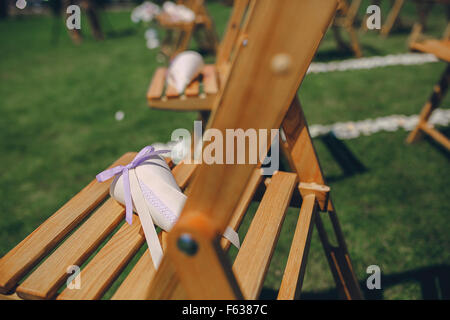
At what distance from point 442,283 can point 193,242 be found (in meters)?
1.47

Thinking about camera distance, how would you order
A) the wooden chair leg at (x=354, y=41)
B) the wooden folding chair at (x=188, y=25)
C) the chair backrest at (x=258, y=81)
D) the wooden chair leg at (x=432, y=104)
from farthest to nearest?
the wooden chair leg at (x=354, y=41) < the wooden folding chair at (x=188, y=25) < the wooden chair leg at (x=432, y=104) < the chair backrest at (x=258, y=81)

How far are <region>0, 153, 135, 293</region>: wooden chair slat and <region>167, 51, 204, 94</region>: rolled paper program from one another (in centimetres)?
93

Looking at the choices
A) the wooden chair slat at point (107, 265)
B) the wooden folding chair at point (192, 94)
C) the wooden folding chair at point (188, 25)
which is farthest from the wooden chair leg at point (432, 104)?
the wooden folding chair at point (188, 25)

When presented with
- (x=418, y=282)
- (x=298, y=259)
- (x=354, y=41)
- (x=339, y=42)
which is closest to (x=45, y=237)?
(x=298, y=259)

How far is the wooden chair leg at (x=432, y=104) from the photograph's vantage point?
217 cm

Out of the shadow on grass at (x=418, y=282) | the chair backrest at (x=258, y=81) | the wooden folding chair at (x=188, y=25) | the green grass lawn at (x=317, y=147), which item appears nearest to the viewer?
the chair backrest at (x=258, y=81)

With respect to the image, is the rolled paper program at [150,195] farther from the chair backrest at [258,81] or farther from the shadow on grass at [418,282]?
the shadow on grass at [418,282]

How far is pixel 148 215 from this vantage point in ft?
2.98

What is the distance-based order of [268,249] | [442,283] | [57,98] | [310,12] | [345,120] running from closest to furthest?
1. [310,12]
2. [268,249]
3. [442,283]
4. [345,120]
5. [57,98]

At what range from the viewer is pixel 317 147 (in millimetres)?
2455

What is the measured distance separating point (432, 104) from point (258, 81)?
2.37 meters

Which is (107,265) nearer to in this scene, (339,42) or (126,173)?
(126,173)
